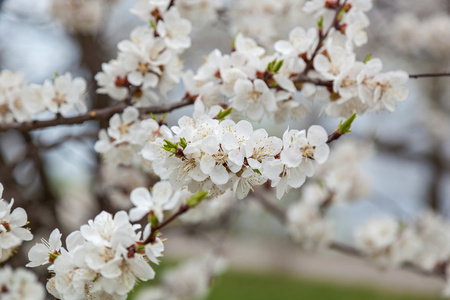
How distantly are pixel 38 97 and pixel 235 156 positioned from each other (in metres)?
1.06

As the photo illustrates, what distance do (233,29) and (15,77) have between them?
4.58ft

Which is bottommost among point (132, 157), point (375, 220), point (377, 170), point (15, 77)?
point (377, 170)

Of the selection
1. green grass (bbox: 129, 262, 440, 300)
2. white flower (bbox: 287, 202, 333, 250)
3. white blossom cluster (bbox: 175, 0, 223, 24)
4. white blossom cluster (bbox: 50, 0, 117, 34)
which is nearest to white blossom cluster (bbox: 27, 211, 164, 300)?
white blossom cluster (bbox: 175, 0, 223, 24)

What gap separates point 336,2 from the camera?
5.30 ft

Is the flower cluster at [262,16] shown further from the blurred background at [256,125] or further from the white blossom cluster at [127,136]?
the white blossom cluster at [127,136]

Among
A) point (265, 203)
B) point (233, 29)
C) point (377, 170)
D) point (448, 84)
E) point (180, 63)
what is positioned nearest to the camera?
point (180, 63)

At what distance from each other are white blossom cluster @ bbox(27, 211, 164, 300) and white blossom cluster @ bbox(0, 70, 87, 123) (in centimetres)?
73

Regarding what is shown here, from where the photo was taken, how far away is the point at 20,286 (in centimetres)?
169

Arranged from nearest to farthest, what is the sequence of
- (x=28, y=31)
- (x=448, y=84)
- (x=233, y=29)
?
(x=233, y=29) < (x=28, y=31) < (x=448, y=84)

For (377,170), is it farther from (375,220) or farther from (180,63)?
(180,63)

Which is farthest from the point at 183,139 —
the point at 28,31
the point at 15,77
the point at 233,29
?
the point at 28,31

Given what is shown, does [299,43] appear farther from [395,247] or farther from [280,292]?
[280,292]

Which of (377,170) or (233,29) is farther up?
(233,29)

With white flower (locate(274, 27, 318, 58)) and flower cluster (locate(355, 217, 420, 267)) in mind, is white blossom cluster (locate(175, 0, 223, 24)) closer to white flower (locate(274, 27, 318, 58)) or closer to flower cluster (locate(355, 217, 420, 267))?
white flower (locate(274, 27, 318, 58))
